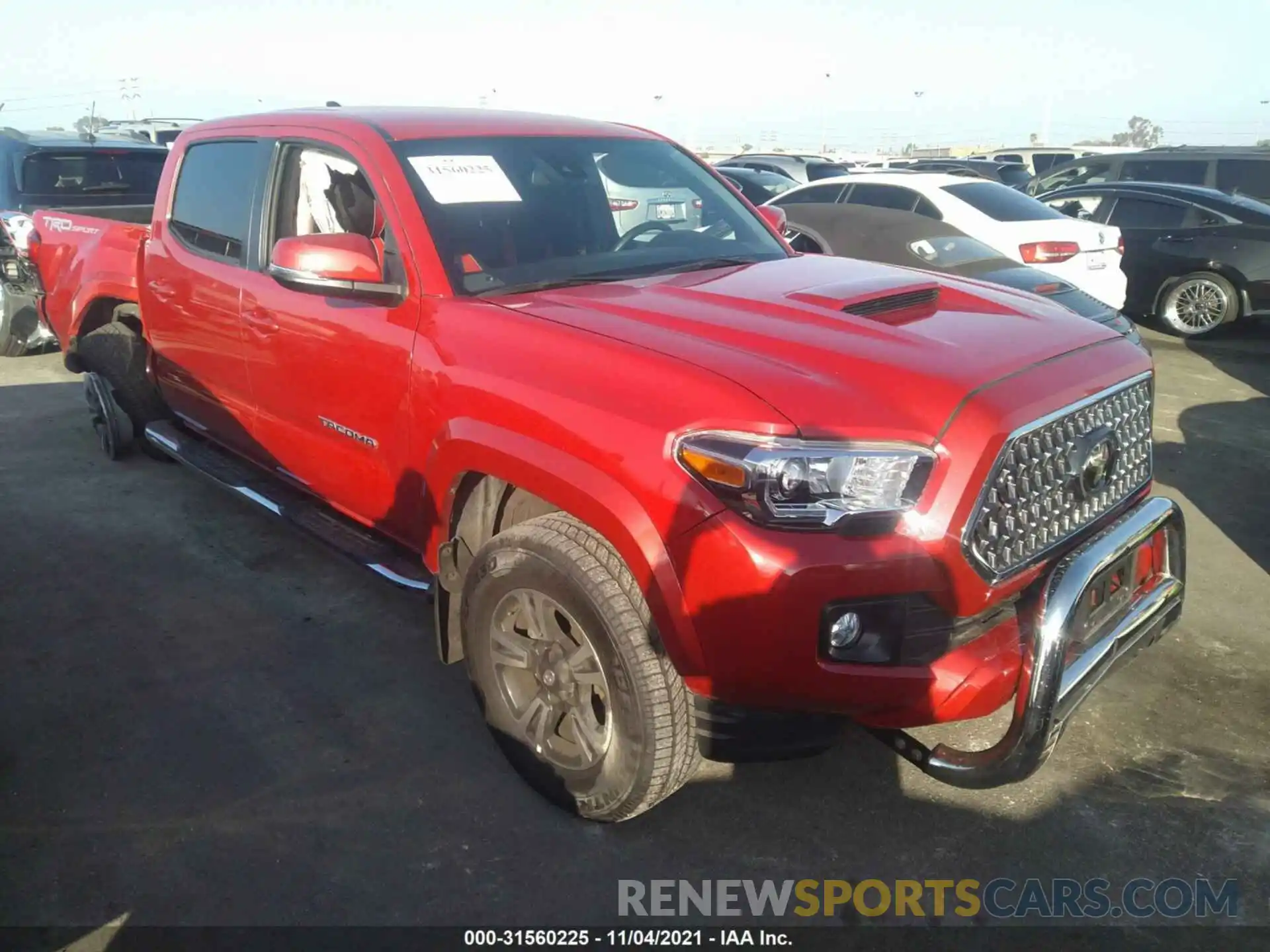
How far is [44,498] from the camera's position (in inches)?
216

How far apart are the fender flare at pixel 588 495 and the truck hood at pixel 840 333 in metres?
0.31

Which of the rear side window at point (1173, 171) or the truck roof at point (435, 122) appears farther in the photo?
the rear side window at point (1173, 171)

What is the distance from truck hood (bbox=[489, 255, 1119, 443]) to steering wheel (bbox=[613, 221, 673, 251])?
0.33 m

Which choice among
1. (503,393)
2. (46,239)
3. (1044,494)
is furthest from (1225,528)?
(46,239)

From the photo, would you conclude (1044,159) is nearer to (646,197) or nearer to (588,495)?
(646,197)

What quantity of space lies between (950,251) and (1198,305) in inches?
180

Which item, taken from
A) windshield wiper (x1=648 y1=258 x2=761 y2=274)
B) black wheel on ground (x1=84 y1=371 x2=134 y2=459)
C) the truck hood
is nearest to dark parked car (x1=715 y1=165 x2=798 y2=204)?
black wheel on ground (x1=84 y1=371 x2=134 y2=459)

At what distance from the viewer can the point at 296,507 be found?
412 cm

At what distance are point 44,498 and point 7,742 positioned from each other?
2.50 metres

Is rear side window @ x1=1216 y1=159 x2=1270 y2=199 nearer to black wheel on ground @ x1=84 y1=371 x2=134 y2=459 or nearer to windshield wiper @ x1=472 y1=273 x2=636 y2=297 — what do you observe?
windshield wiper @ x1=472 y1=273 x2=636 y2=297

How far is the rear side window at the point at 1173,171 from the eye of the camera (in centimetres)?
1313

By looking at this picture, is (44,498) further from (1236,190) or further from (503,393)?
(1236,190)

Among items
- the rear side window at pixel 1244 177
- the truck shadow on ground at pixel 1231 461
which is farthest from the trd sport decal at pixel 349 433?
the rear side window at pixel 1244 177

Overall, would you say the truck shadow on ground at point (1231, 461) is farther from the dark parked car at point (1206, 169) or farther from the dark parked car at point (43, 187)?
the dark parked car at point (43, 187)
